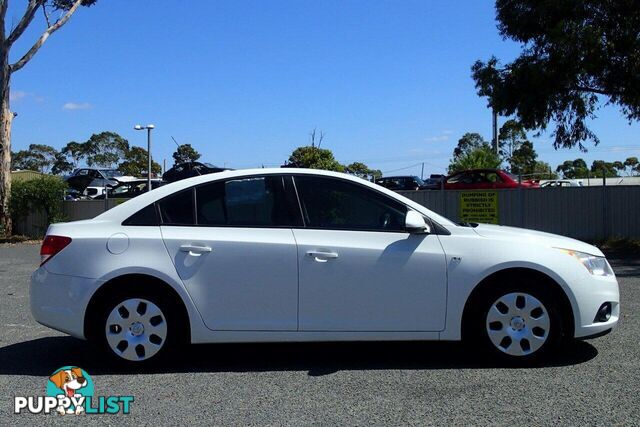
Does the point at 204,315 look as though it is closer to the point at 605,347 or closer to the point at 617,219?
the point at 605,347

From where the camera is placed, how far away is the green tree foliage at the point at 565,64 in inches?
553

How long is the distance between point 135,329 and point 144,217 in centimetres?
91

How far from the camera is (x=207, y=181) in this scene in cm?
543

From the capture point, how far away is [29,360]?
18.5 feet

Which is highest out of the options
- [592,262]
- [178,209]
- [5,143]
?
[5,143]

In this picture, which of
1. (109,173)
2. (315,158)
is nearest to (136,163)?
(109,173)

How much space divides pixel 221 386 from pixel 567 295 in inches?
110

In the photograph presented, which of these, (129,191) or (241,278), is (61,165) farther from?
(241,278)

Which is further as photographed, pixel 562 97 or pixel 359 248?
pixel 562 97

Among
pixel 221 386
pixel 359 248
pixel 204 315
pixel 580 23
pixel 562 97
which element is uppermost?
pixel 580 23

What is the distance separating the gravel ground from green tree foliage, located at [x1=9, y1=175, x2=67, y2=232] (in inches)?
694

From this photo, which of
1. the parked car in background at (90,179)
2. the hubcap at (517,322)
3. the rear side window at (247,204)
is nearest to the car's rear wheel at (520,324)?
the hubcap at (517,322)

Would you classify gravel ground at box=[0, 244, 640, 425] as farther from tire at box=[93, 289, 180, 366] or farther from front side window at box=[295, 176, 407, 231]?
front side window at box=[295, 176, 407, 231]

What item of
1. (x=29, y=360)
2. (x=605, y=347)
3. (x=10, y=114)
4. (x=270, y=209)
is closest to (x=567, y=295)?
(x=605, y=347)
